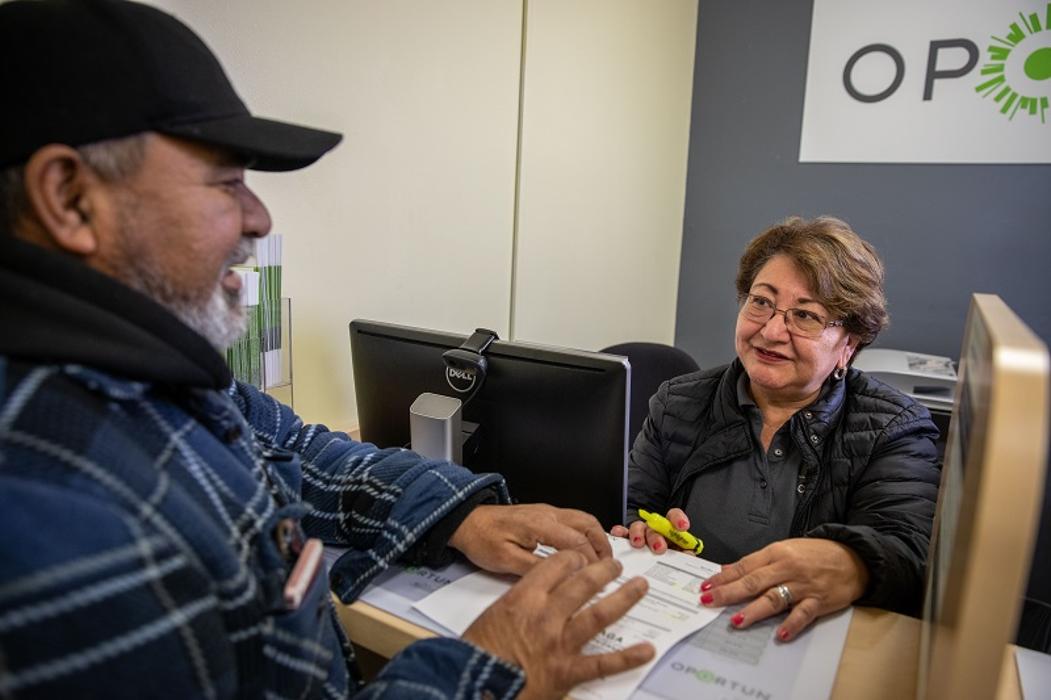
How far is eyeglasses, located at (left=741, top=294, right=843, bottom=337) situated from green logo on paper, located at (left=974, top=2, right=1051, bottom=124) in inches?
72.7

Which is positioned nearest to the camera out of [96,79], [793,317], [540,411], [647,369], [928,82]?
[96,79]

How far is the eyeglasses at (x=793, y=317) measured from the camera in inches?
56.3

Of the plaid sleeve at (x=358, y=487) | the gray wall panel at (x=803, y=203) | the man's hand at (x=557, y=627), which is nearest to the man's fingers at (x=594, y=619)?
the man's hand at (x=557, y=627)

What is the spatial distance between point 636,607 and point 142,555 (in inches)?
25.1

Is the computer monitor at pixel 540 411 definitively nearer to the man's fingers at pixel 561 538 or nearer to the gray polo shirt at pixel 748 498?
the man's fingers at pixel 561 538

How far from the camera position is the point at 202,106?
2.30 feet

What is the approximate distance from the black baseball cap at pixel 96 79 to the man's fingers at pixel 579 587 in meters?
0.62

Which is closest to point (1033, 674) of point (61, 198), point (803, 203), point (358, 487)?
point (358, 487)

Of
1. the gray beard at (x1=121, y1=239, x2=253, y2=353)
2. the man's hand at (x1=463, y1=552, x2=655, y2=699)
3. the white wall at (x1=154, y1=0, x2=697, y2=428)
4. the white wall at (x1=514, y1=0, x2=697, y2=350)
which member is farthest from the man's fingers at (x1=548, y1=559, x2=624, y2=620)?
the white wall at (x1=514, y1=0, x2=697, y2=350)

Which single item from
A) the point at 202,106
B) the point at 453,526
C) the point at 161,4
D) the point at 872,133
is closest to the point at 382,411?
the point at 453,526

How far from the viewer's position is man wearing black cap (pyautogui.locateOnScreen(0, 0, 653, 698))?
523 mm

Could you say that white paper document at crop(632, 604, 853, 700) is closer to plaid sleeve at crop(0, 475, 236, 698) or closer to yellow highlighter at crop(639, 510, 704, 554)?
yellow highlighter at crop(639, 510, 704, 554)

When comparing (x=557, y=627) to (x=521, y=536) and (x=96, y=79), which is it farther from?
(x=96, y=79)

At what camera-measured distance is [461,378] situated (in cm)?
119
